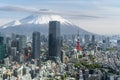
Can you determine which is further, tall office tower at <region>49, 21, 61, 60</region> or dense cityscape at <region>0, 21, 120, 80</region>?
tall office tower at <region>49, 21, 61, 60</region>

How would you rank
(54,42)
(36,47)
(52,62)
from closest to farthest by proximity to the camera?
(52,62), (36,47), (54,42)

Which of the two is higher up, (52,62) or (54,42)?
(54,42)

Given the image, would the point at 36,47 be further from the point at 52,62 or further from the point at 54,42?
the point at 52,62

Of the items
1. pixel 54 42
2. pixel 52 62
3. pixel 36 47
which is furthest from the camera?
pixel 54 42

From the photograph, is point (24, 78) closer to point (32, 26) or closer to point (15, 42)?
point (15, 42)

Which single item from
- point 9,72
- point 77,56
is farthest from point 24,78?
point 77,56

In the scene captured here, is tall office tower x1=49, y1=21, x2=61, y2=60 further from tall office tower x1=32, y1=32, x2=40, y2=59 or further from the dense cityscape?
tall office tower x1=32, y1=32, x2=40, y2=59

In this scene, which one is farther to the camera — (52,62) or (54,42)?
(54,42)

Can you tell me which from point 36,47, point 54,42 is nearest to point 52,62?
point 36,47

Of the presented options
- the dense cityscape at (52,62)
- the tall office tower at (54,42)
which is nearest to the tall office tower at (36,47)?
the dense cityscape at (52,62)

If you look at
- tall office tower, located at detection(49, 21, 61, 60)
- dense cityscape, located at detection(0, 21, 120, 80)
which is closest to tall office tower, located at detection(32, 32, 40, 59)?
dense cityscape, located at detection(0, 21, 120, 80)
